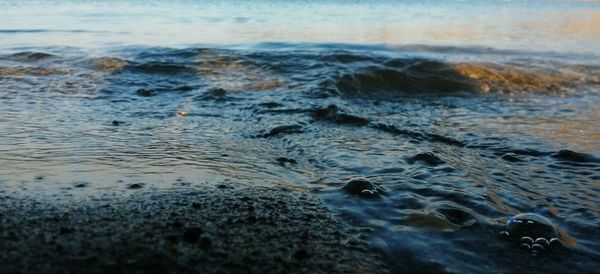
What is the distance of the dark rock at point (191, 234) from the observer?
7.16ft

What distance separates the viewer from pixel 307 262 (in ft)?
6.82

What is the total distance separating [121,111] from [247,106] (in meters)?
1.26

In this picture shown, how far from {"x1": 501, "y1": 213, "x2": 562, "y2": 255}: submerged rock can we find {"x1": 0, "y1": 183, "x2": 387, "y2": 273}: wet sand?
2.32 ft

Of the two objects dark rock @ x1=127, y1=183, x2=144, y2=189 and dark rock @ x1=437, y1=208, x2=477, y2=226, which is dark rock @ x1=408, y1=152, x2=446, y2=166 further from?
dark rock @ x1=127, y1=183, x2=144, y2=189

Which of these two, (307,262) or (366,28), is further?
(366,28)

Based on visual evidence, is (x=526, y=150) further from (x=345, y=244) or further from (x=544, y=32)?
(x=544, y=32)

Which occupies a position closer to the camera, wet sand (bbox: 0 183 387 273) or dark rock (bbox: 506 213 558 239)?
wet sand (bbox: 0 183 387 273)

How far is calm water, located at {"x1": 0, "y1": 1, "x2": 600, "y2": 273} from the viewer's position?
106 inches

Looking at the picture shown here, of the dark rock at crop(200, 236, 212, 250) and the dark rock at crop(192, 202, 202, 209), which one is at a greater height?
the dark rock at crop(200, 236, 212, 250)

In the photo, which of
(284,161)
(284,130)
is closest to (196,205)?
(284,161)

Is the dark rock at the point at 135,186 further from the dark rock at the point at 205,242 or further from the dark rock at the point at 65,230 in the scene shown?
the dark rock at the point at 205,242

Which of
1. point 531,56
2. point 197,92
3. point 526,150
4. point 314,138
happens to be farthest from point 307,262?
point 531,56

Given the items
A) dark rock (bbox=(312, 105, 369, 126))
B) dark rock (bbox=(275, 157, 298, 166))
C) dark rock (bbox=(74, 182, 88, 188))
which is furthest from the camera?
dark rock (bbox=(312, 105, 369, 126))

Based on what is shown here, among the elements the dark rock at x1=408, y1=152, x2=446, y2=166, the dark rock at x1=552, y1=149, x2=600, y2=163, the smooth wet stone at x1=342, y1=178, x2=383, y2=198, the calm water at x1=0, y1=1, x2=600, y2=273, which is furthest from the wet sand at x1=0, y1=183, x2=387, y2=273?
the dark rock at x1=552, y1=149, x2=600, y2=163
